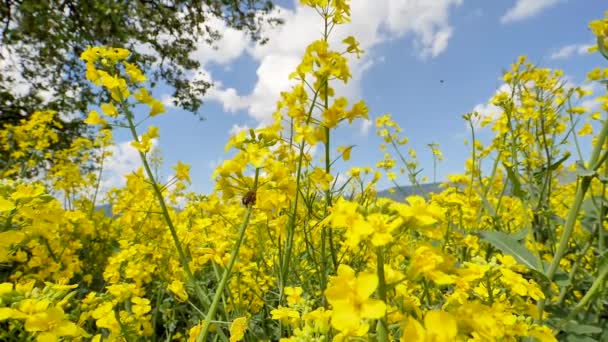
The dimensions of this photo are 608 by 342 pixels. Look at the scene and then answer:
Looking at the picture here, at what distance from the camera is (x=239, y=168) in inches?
59.5

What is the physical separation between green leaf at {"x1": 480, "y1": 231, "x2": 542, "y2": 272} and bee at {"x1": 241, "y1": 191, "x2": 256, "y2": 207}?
1.12 metres

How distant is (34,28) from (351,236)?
10.3 metres

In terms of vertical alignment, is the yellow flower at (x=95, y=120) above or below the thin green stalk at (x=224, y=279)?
above

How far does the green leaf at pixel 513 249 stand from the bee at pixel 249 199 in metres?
1.12

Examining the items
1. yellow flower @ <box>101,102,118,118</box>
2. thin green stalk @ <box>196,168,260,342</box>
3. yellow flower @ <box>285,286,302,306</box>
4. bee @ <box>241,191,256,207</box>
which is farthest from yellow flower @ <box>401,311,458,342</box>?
yellow flower @ <box>101,102,118,118</box>

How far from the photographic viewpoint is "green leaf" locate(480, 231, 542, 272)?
1.83m

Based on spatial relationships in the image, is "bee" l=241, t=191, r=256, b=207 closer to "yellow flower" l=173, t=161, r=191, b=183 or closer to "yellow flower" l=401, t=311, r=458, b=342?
"yellow flower" l=173, t=161, r=191, b=183

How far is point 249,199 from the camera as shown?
4.79 ft

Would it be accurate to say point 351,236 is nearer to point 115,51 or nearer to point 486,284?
point 486,284

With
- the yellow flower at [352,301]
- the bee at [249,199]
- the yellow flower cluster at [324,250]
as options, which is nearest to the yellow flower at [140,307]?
the yellow flower cluster at [324,250]

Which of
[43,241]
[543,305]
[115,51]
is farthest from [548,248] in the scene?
[43,241]

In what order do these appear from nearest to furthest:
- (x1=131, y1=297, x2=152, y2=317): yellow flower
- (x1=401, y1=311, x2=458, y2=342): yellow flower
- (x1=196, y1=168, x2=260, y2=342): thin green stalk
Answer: (x1=401, y1=311, x2=458, y2=342): yellow flower → (x1=196, y1=168, x2=260, y2=342): thin green stalk → (x1=131, y1=297, x2=152, y2=317): yellow flower

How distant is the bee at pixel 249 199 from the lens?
1.44 metres

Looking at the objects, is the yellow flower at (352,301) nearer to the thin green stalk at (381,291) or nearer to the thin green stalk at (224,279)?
the thin green stalk at (381,291)
